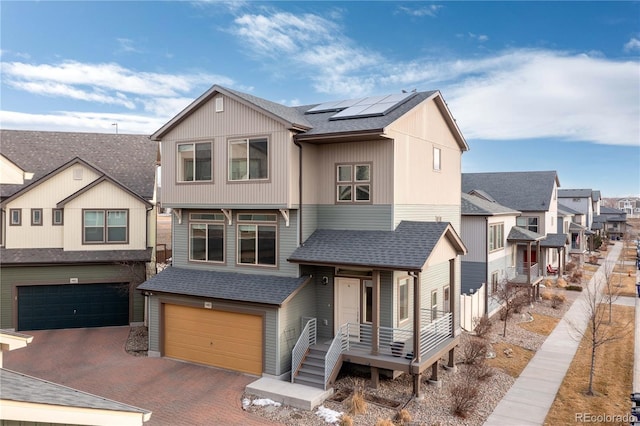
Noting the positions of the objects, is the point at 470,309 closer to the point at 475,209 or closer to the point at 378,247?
the point at 475,209

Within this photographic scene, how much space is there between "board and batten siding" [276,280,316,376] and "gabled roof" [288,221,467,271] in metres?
1.42

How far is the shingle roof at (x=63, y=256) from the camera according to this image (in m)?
19.6

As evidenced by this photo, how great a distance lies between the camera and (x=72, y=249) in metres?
20.6

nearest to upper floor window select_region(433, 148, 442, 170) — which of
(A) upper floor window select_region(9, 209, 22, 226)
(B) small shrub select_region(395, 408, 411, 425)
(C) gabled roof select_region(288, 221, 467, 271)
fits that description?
(C) gabled roof select_region(288, 221, 467, 271)

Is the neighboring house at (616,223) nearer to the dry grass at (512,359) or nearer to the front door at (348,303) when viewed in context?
the dry grass at (512,359)

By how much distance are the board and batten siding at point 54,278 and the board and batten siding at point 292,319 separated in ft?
31.9

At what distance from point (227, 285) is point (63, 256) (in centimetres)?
992

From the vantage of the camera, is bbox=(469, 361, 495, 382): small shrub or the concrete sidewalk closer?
the concrete sidewalk

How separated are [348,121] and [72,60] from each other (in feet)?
59.1

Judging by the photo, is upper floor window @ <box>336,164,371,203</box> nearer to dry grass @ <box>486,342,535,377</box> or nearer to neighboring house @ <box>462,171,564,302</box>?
dry grass @ <box>486,342,535,377</box>

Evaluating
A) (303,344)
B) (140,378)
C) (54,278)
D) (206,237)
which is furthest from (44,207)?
(303,344)

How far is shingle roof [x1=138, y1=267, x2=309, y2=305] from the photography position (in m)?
14.4

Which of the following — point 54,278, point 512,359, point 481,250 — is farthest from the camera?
point 481,250

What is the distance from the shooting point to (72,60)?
24.2m
